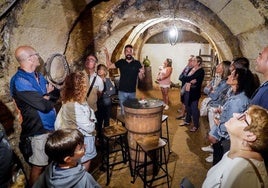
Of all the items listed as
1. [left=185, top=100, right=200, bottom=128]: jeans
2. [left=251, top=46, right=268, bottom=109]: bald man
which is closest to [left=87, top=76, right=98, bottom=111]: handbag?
[left=185, top=100, right=200, bottom=128]: jeans

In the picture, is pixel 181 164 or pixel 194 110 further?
pixel 194 110

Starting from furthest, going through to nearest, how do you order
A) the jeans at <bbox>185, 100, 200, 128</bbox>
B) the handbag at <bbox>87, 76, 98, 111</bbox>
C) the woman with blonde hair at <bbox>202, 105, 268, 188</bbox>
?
1. the jeans at <bbox>185, 100, 200, 128</bbox>
2. the handbag at <bbox>87, 76, 98, 111</bbox>
3. the woman with blonde hair at <bbox>202, 105, 268, 188</bbox>

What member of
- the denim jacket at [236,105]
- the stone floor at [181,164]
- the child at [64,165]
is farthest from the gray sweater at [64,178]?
the stone floor at [181,164]

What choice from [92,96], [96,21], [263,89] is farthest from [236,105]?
[96,21]

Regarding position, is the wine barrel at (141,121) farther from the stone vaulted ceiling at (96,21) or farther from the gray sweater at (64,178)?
the gray sweater at (64,178)

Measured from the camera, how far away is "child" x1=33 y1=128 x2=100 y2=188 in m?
1.95

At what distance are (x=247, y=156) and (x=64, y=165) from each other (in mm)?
1491

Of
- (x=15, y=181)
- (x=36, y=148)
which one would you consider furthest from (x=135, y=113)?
(x=15, y=181)

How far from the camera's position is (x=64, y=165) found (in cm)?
204

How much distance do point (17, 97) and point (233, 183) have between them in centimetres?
293

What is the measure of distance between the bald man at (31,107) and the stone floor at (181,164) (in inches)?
58.3

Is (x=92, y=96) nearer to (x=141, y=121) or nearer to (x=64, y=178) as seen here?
(x=141, y=121)

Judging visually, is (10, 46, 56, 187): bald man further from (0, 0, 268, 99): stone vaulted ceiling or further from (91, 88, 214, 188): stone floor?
(91, 88, 214, 188): stone floor

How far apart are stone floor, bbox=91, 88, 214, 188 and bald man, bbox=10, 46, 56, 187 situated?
148 cm
